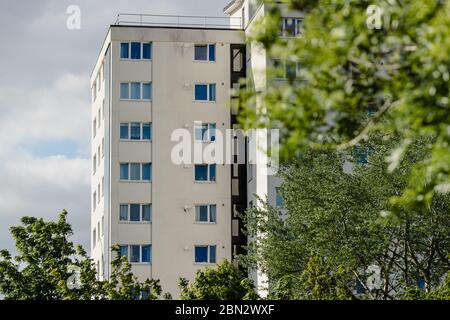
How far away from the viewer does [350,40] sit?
639 inches

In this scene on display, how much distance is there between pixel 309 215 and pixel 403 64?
45802mm

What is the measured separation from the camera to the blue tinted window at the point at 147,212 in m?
83.6

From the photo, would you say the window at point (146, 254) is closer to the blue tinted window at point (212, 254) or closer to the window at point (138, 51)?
the blue tinted window at point (212, 254)

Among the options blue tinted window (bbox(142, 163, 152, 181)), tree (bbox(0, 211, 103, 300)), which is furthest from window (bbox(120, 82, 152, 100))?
tree (bbox(0, 211, 103, 300))

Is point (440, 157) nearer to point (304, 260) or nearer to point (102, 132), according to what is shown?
point (304, 260)

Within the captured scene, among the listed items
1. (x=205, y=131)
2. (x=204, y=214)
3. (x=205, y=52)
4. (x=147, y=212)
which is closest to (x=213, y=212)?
(x=204, y=214)

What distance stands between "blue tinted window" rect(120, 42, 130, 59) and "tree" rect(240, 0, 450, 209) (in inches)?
2676

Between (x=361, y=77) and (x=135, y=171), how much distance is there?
6761 cm

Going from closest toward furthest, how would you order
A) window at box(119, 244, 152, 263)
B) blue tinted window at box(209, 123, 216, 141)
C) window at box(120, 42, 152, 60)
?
window at box(119, 244, 152, 263) < blue tinted window at box(209, 123, 216, 141) < window at box(120, 42, 152, 60)

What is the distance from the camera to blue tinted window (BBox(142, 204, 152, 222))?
83.6 metres

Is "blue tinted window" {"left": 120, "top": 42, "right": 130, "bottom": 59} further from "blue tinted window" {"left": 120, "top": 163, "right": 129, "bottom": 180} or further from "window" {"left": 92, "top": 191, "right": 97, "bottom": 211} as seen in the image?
"window" {"left": 92, "top": 191, "right": 97, "bottom": 211}

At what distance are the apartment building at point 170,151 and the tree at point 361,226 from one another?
61.6 feet

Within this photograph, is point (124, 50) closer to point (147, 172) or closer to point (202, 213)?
point (147, 172)
